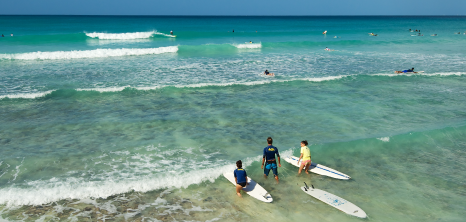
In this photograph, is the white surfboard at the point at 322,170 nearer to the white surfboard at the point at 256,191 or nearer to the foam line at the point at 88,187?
the white surfboard at the point at 256,191

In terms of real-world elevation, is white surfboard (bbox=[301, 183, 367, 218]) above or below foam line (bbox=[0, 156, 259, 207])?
below

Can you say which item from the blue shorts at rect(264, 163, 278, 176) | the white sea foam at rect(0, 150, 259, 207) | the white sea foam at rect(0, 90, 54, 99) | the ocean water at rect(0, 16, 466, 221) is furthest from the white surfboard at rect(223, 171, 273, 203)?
the white sea foam at rect(0, 90, 54, 99)

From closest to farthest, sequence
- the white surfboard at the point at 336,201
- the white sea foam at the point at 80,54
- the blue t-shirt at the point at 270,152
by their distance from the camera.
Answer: the white surfboard at the point at 336,201, the blue t-shirt at the point at 270,152, the white sea foam at the point at 80,54

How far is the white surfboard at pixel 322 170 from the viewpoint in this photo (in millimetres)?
10758

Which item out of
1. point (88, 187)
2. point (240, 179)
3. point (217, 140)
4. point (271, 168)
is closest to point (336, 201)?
point (271, 168)

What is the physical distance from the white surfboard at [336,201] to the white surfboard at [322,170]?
116cm

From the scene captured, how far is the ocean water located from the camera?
30.6 feet

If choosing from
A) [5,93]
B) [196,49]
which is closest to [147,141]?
[5,93]

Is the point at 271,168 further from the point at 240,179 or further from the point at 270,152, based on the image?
the point at 240,179

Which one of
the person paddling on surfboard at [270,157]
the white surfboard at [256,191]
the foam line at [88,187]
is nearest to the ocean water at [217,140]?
the foam line at [88,187]

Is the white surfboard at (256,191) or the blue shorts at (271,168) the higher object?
the blue shorts at (271,168)

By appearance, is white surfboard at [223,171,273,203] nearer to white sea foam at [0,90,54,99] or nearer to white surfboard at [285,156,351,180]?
white surfboard at [285,156,351,180]

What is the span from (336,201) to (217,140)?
6.02 meters

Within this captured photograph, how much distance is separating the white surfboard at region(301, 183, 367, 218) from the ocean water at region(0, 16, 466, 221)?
0.20m
